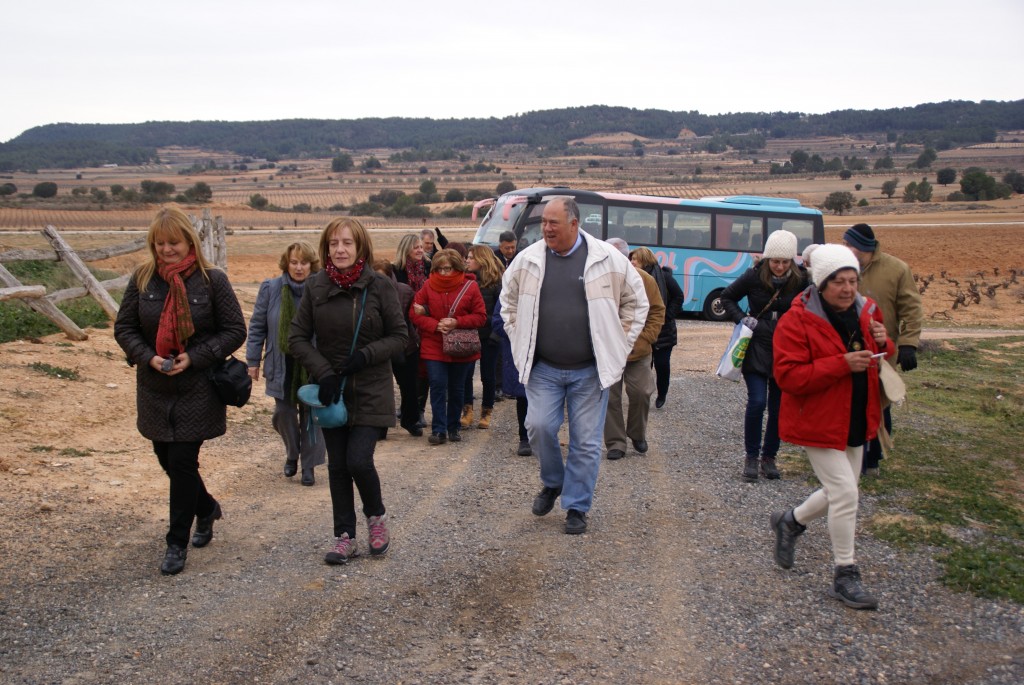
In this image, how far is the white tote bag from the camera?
7.56m

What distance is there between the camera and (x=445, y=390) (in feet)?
30.5

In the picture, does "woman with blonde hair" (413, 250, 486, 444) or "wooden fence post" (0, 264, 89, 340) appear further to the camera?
"wooden fence post" (0, 264, 89, 340)

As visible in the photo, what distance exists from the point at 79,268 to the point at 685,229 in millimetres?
14696

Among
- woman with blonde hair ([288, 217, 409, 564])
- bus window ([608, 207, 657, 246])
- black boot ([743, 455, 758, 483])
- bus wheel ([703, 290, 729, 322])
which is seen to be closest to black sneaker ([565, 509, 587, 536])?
woman with blonde hair ([288, 217, 409, 564])

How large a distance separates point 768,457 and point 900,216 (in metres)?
64.2

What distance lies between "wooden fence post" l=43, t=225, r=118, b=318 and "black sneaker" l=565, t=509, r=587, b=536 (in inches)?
344

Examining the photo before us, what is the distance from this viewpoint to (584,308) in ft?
20.1

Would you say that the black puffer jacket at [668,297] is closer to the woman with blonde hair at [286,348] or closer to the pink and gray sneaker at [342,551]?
the woman with blonde hair at [286,348]

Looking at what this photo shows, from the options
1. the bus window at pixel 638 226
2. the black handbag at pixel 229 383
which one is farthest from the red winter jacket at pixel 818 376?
the bus window at pixel 638 226

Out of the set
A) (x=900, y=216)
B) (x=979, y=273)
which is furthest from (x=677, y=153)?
(x=979, y=273)

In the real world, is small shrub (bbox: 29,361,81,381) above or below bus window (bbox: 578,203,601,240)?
below

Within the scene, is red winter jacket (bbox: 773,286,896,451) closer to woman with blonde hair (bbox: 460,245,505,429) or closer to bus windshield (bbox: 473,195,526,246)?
woman with blonde hair (bbox: 460,245,505,429)

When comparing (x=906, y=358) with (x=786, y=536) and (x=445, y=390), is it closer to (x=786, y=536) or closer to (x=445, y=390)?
(x=786, y=536)

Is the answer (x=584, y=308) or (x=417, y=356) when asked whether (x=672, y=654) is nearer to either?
(x=584, y=308)
